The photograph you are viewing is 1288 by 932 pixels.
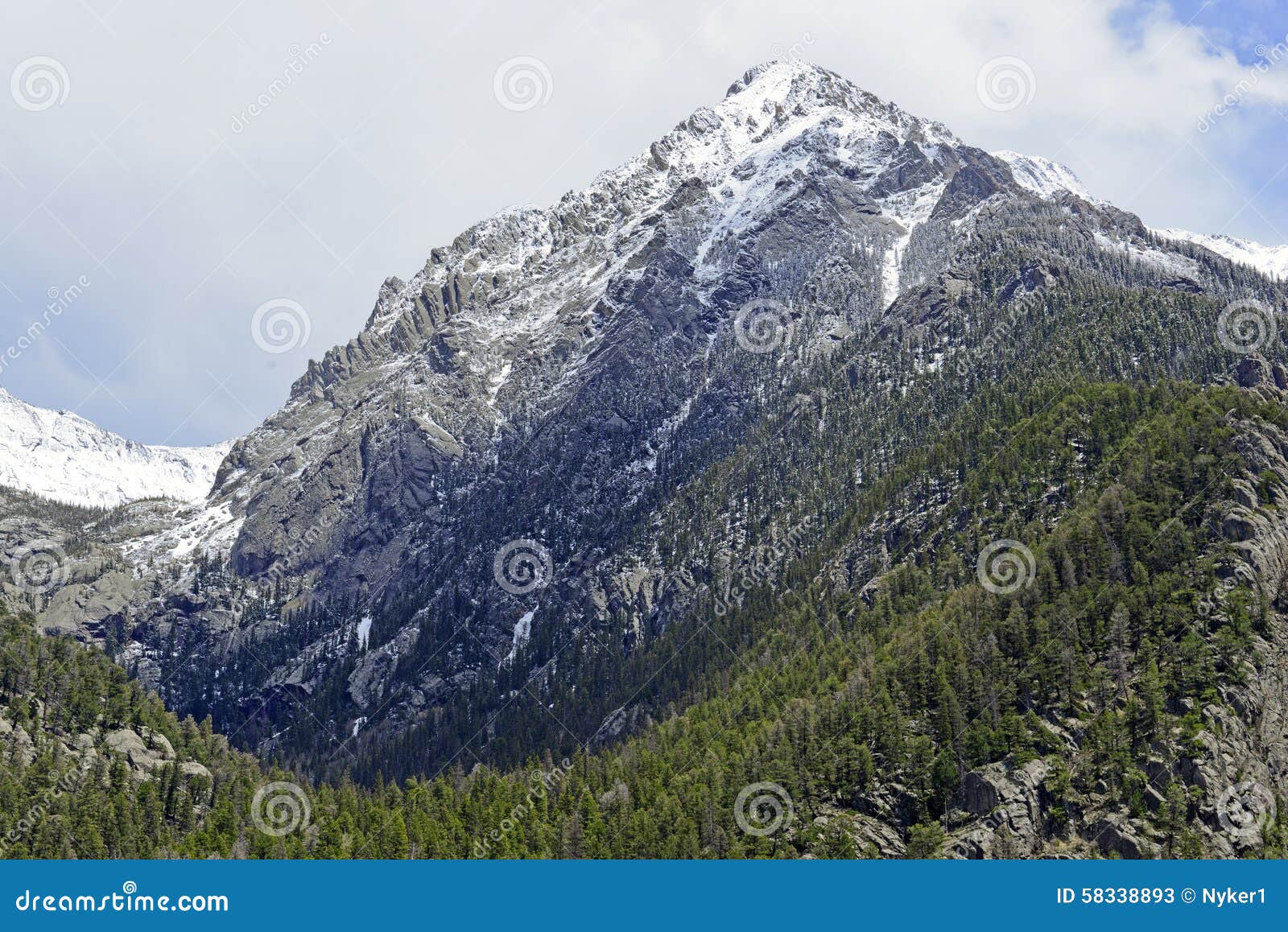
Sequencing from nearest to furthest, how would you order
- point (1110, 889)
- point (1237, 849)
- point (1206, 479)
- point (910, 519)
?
1. point (1110, 889)
2. point (1237, 849)
3. point (1206, 479)
4. point (910, 519)

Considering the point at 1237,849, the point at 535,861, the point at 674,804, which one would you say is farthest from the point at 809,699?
the point at 1237,849

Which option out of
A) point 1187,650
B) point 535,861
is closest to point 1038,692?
point 1187,650

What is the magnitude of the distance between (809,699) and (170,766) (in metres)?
71.5

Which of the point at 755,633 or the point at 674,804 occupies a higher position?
the point at 755,633

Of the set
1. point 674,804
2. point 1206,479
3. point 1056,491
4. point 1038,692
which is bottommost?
point 674,804

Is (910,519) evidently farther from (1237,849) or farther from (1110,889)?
(1110,889)

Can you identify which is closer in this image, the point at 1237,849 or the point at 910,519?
the point at 1237,849

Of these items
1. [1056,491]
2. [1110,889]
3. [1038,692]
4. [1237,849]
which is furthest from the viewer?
[1056,491]

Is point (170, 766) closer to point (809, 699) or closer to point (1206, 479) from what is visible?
point (809, 699)

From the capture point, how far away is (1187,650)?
10769 cm

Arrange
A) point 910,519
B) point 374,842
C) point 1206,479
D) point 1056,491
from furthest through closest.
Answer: point 910,519, point 1056,491, point 1206,479, point 374,842

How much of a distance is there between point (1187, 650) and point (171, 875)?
8844cm

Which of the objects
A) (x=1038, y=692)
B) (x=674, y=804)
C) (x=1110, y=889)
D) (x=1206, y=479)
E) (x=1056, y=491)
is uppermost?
(x=1056, y=491)

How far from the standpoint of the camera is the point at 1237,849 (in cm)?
9375
